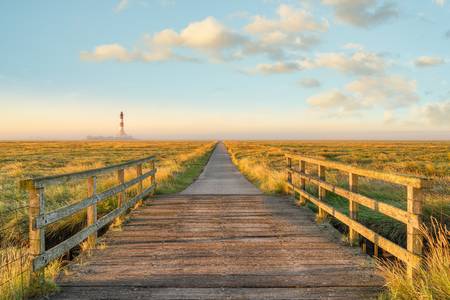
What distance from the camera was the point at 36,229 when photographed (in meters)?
4.36

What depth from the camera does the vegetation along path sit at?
4.37 meters

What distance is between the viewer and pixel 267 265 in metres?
5.30

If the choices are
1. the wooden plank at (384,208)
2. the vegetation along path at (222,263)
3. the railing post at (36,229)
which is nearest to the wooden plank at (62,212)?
the railing post at (36,229)

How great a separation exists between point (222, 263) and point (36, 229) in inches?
100.0

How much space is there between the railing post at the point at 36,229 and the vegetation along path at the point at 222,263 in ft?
1.11

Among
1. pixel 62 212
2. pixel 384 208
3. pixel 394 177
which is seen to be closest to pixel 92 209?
pixel 62 212

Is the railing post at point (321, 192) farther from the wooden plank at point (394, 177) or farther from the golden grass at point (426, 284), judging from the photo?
the golden grass at point (426, 284)

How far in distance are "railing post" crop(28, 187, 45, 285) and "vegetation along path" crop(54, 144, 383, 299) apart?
34 centimetres

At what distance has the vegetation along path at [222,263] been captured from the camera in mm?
4371

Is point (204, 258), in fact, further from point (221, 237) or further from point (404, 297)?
point (404, 297)

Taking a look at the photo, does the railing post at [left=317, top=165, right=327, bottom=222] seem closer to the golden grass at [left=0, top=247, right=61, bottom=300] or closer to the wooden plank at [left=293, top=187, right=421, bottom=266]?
the wooden plank at [left=293, top=187, right=421, bottom=266]

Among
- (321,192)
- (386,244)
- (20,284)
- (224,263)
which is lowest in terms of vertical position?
(224,263)

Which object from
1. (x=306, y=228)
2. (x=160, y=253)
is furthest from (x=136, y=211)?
(x=306, y=228)

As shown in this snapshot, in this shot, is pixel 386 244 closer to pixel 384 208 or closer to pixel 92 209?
pixel 384 208
